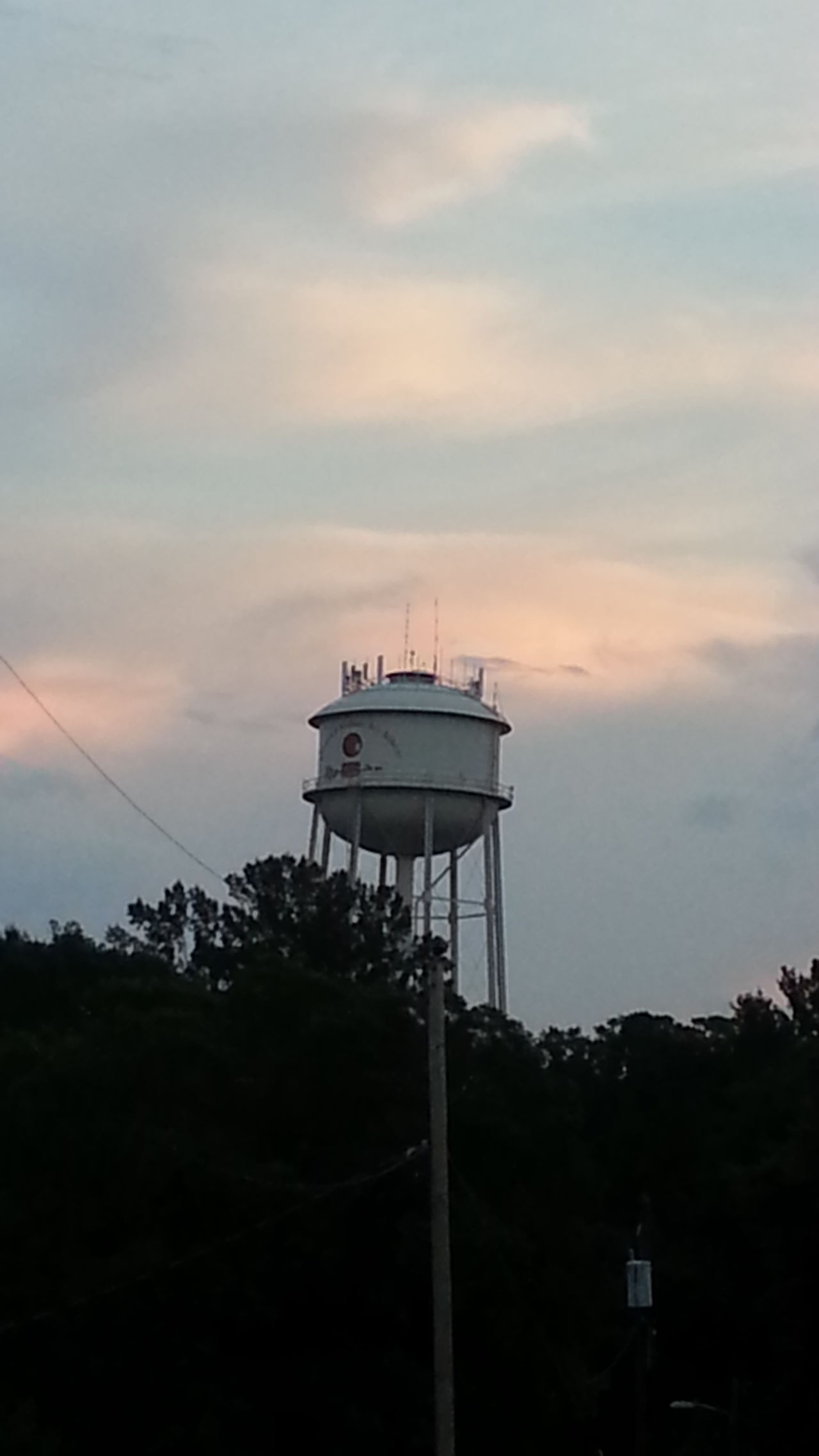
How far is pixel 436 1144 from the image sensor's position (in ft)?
67.5

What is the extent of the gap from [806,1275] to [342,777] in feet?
68.5

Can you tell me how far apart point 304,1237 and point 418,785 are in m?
22.3

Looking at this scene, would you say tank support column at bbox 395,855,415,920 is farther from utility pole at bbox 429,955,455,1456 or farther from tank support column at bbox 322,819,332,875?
utility pole at bbox 429,955,455,1456

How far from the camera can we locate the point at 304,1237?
30250mm


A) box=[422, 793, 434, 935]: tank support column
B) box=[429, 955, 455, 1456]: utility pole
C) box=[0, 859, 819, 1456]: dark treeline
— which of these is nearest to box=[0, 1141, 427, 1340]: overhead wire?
box=[0, 859, 819, 1456]: dark treeline

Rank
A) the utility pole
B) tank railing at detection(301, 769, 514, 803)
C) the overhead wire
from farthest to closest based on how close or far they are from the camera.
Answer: tank railing at detection(301, 769, 514, 803), the overhead wire, the utility pole

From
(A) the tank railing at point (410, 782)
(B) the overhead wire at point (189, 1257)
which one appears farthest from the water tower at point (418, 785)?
(B) the overhead wire at point (189, 1257)

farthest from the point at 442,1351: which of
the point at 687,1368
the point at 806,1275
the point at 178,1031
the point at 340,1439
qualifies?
the point at 687,1368

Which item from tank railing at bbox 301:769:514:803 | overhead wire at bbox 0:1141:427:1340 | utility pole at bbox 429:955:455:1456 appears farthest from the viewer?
tank railing at bbox 301:769:514:803

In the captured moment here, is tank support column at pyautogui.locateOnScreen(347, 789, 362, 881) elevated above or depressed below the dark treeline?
above

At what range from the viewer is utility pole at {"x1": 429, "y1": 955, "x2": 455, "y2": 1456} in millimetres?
19859

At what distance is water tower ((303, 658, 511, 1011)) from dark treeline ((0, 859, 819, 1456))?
14166mm

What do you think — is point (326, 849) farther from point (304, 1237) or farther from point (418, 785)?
point (304, 1237)

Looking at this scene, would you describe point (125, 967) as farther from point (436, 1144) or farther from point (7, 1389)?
point (436, 1144)
